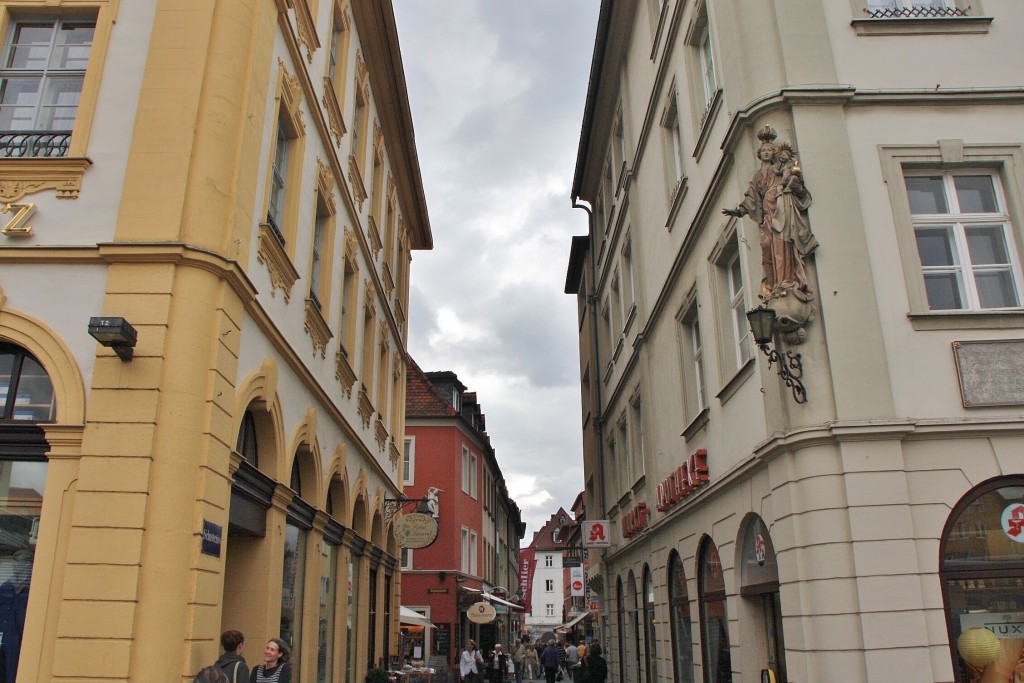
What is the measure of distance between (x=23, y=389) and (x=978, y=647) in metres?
9.56

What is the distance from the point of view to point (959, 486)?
8.59 metres

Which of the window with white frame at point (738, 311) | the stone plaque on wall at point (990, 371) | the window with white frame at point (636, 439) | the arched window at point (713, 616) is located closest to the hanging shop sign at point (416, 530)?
the window with white frame at point (636, 439)

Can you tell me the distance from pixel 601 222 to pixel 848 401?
61.2 feet

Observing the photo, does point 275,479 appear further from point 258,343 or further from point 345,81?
point 345,81

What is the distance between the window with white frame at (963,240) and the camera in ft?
30.8

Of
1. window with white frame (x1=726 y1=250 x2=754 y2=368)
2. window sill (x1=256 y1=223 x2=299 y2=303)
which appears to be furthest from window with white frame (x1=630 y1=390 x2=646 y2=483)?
window sill (x1=256 y1=223 x2=299 y2=303)

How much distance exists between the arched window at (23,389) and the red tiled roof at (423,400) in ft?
93.1

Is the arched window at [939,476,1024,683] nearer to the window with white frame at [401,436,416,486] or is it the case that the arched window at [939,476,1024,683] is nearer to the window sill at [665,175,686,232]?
the window sill at [665,175,686,232]

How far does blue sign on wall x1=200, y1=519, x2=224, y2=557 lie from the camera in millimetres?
7965

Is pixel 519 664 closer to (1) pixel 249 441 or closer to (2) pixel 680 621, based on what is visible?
(2) pixel 680 621

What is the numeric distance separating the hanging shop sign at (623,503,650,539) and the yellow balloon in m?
9.36

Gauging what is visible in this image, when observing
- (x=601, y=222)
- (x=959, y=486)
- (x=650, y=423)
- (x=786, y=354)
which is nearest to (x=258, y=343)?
(x=786, y=354)

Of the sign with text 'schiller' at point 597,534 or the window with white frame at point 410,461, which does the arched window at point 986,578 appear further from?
the window with white frame at point 410,461

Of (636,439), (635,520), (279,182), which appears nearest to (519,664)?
(636,439)
